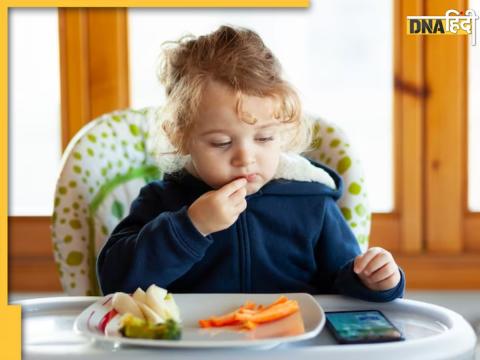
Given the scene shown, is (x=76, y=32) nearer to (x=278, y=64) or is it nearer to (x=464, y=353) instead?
(x=278, y=64)

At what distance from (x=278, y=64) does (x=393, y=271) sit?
37cm

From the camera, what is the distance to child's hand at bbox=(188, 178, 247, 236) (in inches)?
40.2

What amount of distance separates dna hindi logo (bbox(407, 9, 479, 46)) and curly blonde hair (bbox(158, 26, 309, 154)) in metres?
0.75

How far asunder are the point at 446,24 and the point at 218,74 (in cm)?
97

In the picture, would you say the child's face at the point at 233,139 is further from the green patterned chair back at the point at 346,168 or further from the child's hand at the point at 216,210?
the green patterned chair back at the point at 346,168

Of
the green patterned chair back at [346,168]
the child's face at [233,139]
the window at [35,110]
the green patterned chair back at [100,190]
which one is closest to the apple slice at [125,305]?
the child's face at [233,139]

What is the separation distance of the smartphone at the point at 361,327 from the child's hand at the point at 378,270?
5 centimetres

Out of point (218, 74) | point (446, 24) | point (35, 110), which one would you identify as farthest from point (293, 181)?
point (35, 110)

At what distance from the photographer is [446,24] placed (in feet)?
6.17

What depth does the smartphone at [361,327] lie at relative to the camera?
2.70 ft

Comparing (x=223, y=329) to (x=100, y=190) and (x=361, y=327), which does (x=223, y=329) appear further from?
(x=100, y=190)

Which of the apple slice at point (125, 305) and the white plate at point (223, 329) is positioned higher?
the apple slice at point (125, 305)

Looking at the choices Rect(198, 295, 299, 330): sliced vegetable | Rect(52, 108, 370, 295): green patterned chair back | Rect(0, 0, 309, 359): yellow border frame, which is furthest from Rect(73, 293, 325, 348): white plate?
Rect(52, 108, 370, 295): green patterned chair back

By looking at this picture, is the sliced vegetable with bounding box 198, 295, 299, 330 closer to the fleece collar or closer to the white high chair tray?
the white high chair tray
